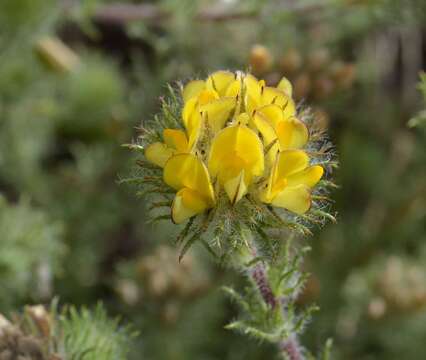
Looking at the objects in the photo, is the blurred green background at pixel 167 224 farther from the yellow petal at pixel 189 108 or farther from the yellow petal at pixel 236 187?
the yellow petal at pixel 236 187

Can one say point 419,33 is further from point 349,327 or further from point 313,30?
point 349,327

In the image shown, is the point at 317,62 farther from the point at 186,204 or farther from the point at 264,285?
the point at 186,204

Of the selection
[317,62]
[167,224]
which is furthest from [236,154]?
[167,224]

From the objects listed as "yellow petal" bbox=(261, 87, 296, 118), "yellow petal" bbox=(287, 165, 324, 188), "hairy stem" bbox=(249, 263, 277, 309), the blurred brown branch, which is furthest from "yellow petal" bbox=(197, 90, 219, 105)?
the blurred brown branch

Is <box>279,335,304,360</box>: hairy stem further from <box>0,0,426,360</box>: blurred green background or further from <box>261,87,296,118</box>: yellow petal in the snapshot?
<box>0,0,426,360</box>: blurred green background

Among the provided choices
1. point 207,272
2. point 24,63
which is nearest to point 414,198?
point 207,272

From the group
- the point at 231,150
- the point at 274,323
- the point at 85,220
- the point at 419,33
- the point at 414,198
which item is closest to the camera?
the point at 231,150

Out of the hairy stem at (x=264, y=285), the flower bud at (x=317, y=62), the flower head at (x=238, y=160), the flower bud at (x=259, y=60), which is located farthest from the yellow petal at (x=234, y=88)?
the flower bud at (x=317, y=62)
